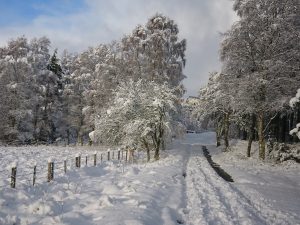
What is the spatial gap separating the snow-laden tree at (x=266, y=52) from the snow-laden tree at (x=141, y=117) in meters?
5.52

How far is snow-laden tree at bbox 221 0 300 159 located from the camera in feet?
87.9

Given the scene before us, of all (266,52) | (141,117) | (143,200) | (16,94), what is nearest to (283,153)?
(266,52)

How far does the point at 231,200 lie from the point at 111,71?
33.8m

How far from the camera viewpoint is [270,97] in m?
28.2

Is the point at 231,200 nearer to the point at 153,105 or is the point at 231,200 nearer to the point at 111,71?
the point at 153,105

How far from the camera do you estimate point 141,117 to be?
30.1m

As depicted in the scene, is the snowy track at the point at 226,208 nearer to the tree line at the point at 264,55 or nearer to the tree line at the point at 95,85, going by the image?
the tree line at the point at 264,55

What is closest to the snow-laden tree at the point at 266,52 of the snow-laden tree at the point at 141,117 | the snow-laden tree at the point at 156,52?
the snow-laden tree at the point at 141,117

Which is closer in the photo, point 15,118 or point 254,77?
point 254,77

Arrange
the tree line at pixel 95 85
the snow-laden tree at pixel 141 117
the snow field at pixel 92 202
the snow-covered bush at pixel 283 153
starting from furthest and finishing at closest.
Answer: the tree line at pixel 95 85, the snow-laden tree at pixel 141 117, the snow-covered bush at pixel 283 153, the snow field at pixel 92 202

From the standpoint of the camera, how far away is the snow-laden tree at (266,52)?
87.9 feet

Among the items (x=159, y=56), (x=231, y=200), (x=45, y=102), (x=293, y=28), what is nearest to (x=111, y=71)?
(x=159, y=56)

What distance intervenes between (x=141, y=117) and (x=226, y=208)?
1833 centimetres

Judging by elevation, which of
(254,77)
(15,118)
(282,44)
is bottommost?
(15,118)
